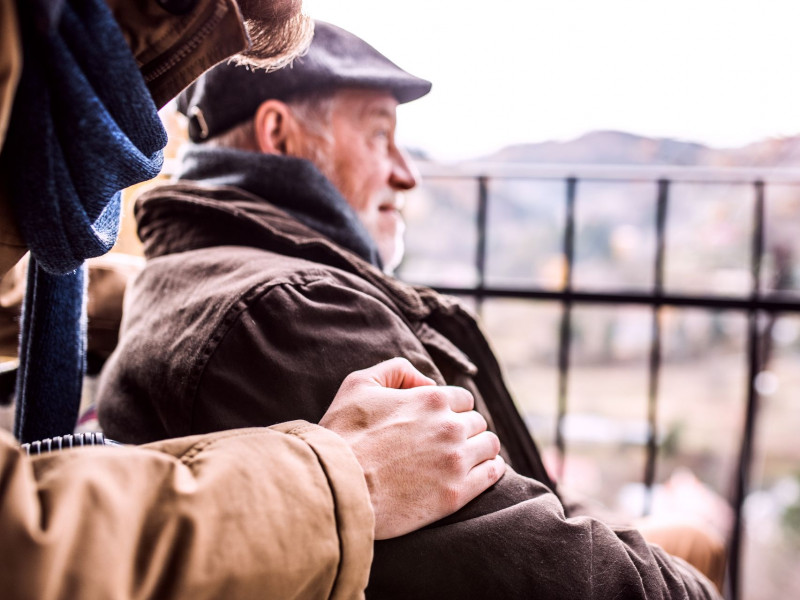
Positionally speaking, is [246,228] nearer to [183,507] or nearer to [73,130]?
[73,130]

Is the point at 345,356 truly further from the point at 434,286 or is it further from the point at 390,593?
the point at 434,286

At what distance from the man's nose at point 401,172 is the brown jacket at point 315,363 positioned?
12.2 inches

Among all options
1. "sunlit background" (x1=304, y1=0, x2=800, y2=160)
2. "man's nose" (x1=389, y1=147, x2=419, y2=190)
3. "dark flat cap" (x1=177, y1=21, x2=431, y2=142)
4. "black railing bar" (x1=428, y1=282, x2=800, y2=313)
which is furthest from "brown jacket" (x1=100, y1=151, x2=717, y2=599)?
"black railing bar" (x1=428, y1=282, x2=800, y2=313)

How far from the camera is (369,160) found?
137cm

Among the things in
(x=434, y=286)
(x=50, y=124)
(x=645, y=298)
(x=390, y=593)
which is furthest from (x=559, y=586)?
(x=434, y=286)

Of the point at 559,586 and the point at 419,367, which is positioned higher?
the point at 419,367

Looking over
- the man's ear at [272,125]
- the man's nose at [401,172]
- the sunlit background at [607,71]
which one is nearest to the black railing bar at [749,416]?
the sunlit background at [607,71]

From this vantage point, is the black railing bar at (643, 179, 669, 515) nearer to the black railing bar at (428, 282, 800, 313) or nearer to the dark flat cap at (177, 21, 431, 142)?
the black railing bar at (428, 282, 800, 313)

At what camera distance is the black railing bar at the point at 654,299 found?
1.79 m

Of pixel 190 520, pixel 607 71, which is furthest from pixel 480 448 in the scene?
pixel 607 71

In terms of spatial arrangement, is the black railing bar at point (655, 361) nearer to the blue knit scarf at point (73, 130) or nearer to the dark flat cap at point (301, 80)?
the dark flat cap at point (301, 80)

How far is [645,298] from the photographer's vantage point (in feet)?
6.12

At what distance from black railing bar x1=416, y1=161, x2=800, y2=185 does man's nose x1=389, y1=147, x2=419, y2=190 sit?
2.39 feet

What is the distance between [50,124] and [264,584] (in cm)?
46
